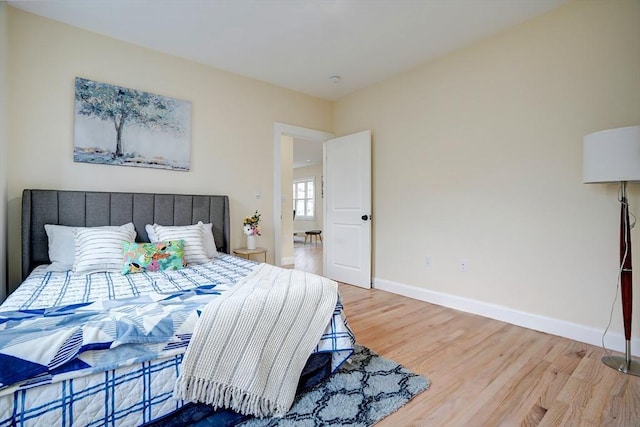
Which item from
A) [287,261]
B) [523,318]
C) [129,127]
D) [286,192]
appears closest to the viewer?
[523,318]

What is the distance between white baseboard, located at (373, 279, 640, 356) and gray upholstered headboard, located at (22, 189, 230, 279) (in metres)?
2.25

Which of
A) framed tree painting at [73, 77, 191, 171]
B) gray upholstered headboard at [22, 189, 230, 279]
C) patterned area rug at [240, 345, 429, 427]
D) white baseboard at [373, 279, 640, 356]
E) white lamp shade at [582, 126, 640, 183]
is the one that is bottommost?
patterned area rug at [240, 345, 429, 427]

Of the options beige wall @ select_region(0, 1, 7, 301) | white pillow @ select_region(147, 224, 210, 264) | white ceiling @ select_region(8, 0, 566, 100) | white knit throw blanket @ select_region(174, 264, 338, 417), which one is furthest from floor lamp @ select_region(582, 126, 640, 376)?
beige wall @ select_region(0, 1, 7, 301)

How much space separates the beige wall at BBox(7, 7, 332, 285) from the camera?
2.56 m

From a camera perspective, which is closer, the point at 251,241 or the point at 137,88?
the point at 137,88

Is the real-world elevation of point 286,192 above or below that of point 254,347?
above

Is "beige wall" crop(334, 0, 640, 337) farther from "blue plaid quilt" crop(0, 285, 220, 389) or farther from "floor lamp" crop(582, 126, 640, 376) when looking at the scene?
"blue plaid quilt" crop(0, 285, 220, 389)

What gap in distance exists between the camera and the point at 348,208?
13.8 feet

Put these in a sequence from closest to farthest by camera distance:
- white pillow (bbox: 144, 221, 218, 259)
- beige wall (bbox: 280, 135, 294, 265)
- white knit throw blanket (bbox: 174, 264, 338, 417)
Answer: white knit throw blanket (bbox: 174, 264, 338, 417) → white pillow (bbox: 144, 221, 218, 259) → beige wall (bbox: 280, 135, 294, 265)

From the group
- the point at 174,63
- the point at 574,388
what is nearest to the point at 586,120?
the point at 574,388

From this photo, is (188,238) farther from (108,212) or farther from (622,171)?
(622,171)

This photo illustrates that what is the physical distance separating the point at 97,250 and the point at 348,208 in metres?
2.80

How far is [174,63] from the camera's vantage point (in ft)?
A: 10.8

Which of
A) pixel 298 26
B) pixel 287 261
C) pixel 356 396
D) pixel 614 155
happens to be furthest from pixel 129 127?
pixel 614 155
